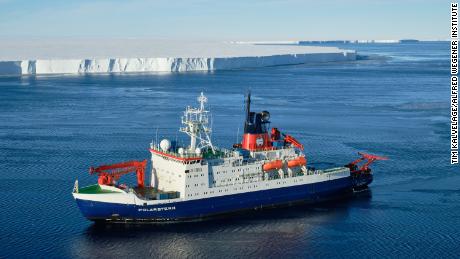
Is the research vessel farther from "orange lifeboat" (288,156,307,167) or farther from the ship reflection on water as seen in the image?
the ship reflection on water

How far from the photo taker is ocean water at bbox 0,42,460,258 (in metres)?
24.4

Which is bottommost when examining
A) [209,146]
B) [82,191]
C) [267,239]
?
[267,239]

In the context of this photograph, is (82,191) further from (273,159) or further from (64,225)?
(273,159)

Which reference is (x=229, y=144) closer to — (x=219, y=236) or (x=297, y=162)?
(x=297, y=162)

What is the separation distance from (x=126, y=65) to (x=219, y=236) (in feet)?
246

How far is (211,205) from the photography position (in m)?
27.2

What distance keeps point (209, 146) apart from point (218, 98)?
124 ft

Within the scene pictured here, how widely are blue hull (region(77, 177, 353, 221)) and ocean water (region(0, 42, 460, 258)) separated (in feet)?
1.65

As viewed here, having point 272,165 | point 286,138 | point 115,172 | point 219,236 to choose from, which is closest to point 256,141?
point 272,165

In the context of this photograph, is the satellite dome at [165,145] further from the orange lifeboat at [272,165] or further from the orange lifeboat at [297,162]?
the orange lifeboat at [297,162]

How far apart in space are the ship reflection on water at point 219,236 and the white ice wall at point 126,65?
222 feet

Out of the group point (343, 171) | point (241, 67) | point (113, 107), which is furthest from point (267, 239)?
point (241, 67)

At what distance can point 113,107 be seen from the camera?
195 ft

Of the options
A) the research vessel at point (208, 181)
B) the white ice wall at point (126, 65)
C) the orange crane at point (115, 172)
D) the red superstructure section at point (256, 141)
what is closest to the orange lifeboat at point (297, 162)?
the research vessel at point (208, 181)
